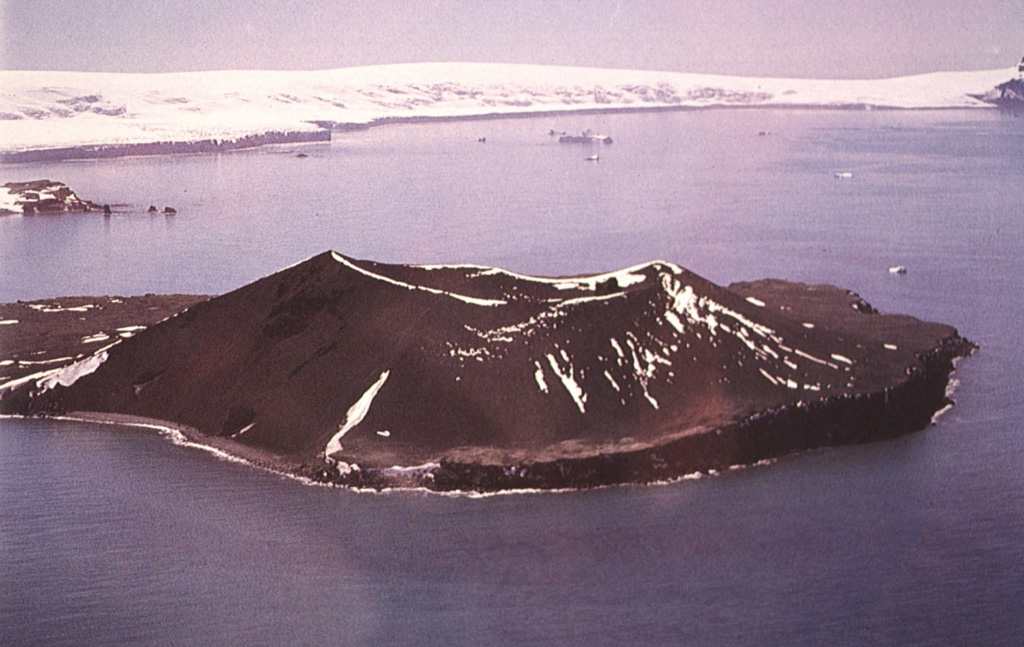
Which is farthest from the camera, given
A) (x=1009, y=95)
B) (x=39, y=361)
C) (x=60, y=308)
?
(x=1009, y=95)

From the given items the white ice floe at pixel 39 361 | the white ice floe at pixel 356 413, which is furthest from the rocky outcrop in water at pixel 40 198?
the white ice floe at pixel 356 413

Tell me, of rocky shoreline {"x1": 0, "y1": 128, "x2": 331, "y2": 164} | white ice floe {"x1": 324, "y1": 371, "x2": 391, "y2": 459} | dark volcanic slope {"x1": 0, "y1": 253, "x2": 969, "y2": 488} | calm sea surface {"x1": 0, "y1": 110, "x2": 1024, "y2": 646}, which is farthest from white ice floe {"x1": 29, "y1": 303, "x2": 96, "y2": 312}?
rocky shoreline {"x1": 0, "y1": 128, "x2": 331, "y2": 164}

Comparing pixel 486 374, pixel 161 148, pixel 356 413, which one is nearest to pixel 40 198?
pixel 161 148

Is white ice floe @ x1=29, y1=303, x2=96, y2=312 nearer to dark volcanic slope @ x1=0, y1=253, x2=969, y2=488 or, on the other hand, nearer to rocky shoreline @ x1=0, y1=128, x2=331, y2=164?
dark volcanic slope @ x1=0, y1=253, x2=969, y2=488

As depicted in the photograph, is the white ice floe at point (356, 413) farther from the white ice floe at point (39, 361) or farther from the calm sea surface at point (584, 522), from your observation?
the white ice floe at point (39, 361)

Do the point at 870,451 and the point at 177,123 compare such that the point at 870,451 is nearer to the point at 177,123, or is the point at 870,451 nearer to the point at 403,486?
the point at 403,486

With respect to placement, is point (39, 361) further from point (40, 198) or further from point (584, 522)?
point (40, 198)
